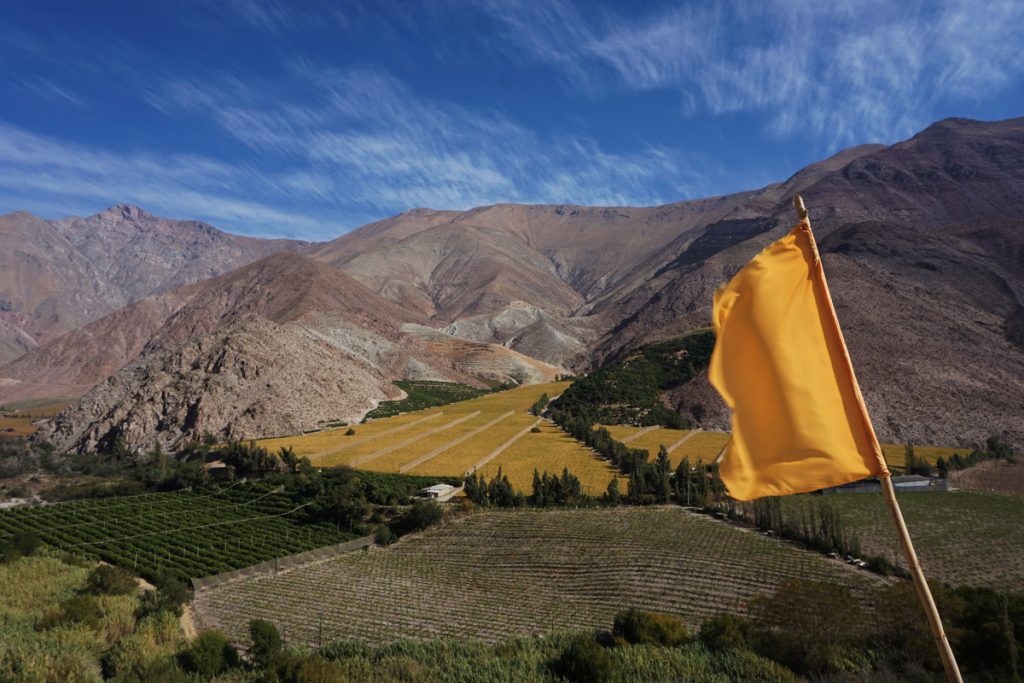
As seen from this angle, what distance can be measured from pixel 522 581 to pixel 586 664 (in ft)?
56.3

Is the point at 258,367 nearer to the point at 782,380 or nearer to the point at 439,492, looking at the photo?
the point at 439,492

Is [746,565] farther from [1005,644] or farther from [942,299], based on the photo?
[942,299]

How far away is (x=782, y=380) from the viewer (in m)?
5.55

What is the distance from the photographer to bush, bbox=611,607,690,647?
67.5 ft

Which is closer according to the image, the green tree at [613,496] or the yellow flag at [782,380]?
the yellow flag at [782,380]

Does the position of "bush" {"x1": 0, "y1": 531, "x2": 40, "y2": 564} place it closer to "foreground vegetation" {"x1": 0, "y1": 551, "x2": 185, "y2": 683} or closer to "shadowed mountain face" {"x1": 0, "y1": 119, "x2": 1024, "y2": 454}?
"foreground vegetation" {"x1": 0, "y1": 551, "x2": 185, "y2": 683}

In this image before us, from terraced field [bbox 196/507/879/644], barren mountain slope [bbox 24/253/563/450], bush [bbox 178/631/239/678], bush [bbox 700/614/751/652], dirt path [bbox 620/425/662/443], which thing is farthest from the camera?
barren mountain slope [bbox 24/253/563/450]

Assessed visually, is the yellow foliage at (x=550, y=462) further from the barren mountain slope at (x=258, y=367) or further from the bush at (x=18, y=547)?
the bush at (x=18, y=547)

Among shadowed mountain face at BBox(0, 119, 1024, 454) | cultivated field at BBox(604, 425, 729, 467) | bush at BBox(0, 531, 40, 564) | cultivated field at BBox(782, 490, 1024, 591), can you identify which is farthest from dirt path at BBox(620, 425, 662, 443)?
bush at BBox(0, 531, 40, 564)

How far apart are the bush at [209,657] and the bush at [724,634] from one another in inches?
667

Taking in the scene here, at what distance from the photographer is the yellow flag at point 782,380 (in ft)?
18.0

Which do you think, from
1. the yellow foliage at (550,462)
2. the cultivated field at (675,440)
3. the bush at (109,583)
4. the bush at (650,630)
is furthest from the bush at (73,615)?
the cultivated field at (675,440)

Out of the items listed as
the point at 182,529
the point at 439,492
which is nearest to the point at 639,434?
the point at 439,492

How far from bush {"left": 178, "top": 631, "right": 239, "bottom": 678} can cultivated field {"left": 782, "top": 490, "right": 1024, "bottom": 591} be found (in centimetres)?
2964
